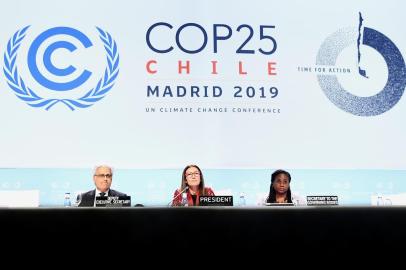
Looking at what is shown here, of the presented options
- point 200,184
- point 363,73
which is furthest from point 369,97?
point 200,184

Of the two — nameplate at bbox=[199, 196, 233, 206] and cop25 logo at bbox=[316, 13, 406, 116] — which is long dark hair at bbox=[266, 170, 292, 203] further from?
nameplate at bbox=[199, 196, 233, 206]

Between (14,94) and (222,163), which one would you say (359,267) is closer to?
(222,163)

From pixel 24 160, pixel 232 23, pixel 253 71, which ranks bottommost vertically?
pixel 24 160

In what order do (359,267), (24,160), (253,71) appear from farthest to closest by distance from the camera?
(253,71) → (24,160) → (359,267)

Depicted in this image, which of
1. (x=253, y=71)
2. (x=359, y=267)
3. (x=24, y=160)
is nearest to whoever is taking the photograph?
(x=359, y=267)

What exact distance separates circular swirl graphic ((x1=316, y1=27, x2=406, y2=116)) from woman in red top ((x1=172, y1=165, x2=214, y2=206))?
909mm

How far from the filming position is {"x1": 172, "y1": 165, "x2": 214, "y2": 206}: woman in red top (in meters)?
2.55

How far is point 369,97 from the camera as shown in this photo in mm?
2834

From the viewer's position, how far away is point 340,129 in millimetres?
2732

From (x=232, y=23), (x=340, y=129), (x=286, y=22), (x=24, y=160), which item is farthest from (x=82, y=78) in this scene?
(x=340, y=129)

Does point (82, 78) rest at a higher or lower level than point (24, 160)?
higher

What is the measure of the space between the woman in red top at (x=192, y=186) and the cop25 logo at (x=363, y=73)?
91cm

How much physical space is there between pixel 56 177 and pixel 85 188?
0.55ft

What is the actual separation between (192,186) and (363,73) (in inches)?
50.8
